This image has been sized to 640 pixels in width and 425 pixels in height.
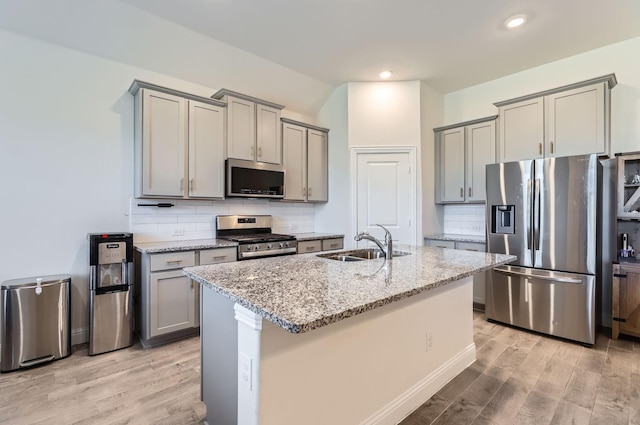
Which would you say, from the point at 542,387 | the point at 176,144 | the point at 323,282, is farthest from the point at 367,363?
the point at 176,144

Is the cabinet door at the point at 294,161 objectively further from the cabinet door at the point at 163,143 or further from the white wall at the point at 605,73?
the white wall at the point at 605,73

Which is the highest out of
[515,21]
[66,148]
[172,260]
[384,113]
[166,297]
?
[515,21]

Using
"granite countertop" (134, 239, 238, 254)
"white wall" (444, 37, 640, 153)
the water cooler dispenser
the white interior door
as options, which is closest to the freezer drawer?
the white interior door

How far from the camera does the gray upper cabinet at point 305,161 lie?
13.9ft

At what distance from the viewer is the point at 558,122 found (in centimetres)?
335

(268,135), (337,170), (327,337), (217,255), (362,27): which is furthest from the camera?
(337,170)

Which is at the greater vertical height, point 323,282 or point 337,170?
point 337,170

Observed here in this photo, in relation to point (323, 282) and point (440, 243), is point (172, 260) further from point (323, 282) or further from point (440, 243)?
point (440, 243)

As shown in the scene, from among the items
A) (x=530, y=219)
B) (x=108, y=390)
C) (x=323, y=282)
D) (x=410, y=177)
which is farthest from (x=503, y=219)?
(x=108, y=390)

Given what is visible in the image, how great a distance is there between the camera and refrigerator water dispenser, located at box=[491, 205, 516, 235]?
3347mm

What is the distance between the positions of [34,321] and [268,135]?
284 cm

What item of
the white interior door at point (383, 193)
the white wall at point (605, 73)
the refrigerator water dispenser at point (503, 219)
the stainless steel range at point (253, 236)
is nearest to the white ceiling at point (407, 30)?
the white wall at point (605, 73)

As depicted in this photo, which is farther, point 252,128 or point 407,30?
point 252,128

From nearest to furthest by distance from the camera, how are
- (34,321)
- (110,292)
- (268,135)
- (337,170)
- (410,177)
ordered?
1. (34,321)
2. (110,292)
3. (268,135)
4. (410,177)
5. (337,170)
